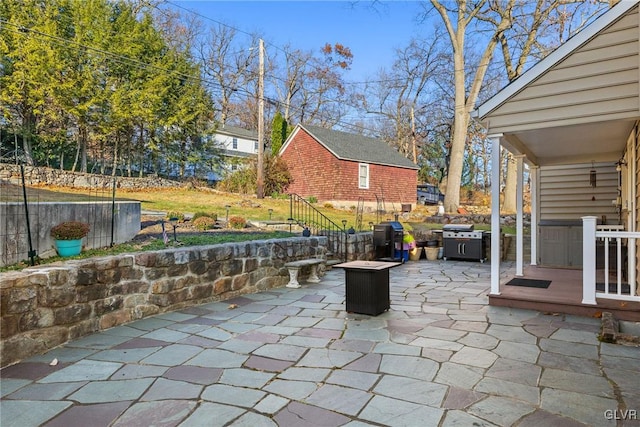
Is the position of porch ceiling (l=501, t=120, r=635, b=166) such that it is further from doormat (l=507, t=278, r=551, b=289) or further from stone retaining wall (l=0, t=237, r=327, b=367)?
stone retaining wall (l=0, t=237, r=327, b=367)

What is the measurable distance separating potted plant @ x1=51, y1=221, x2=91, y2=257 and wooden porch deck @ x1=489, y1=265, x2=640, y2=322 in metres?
5.22

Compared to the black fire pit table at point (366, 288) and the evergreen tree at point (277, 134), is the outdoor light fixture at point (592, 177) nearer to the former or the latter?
the black fire pit table at point (366, 288)

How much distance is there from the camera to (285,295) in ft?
19.2

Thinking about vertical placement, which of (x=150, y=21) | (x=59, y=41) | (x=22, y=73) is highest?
(x=150, y=21)

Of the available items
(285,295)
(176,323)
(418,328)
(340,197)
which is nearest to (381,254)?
(285,295)

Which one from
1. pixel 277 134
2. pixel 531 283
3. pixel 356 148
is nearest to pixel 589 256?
pixel 531 283

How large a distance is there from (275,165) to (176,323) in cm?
1654

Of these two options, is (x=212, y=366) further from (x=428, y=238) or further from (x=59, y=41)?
(x=59, y=41)

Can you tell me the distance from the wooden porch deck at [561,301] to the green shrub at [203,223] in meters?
5.66

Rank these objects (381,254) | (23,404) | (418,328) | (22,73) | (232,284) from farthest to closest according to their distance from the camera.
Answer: (22,73), (381,254), (232,284), (418,328), (23,404)

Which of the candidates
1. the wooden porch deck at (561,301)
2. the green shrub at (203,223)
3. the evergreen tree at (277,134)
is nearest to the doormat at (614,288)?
the wooden porch deck at (561,301)

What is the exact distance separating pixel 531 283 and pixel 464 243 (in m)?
3.91

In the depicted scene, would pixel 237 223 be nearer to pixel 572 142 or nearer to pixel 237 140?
pixel 572 142

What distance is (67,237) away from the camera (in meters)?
4.62
